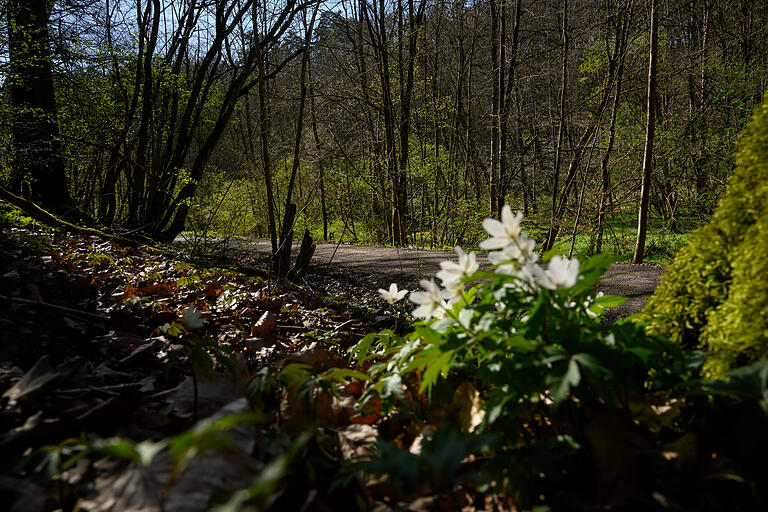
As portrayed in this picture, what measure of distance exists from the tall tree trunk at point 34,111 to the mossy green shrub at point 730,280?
7.98 meters

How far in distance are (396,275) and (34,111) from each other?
6205 mm

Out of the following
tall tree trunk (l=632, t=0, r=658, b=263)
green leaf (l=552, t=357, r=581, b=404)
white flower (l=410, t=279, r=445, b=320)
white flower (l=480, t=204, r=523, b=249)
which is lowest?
green leaf (l=552, t=357, r=581, b=404)

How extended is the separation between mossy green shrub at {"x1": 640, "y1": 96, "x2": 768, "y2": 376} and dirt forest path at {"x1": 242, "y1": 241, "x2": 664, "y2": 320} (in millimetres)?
2727

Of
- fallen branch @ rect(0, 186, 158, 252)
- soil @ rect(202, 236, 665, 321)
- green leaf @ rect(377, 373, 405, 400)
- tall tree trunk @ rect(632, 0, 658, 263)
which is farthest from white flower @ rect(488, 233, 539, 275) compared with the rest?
tall tree trunk @ rect(632, 0, 658, 263)

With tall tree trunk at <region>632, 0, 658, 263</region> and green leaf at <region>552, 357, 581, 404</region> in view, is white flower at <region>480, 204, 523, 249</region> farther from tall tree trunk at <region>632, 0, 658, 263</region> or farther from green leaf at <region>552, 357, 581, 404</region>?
tall tree trunk at <region>632, 0, 658, 263</region>

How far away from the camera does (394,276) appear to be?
640 cm

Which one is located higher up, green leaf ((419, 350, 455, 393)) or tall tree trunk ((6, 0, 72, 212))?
tall tree trunk ((6, 0, 72, 212))

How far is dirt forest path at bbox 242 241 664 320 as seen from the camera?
4719 mm

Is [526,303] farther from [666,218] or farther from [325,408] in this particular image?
[666,218]

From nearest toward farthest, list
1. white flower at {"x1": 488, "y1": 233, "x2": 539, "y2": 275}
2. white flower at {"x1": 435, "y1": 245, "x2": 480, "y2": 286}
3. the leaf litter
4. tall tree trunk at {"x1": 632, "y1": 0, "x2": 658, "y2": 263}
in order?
the leaf litter, white flower at {"x1": 488, "y1": 233, "x2": 539, "y2": 275}, white flower at {"x1": 435, "y1": 245, "x2": 480, "y2": 286}, tall tree trunk at {"x1": 632, "y1": 0, "x2": 658, "y2": 263}

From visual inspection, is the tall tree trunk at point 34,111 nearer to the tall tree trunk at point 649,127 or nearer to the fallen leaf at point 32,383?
the fallen leaf at point 32,383

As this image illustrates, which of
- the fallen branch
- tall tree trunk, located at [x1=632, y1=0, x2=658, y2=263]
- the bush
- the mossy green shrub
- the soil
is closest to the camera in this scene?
the bush

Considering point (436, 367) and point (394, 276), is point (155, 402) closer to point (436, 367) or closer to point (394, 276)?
point (436, 367)

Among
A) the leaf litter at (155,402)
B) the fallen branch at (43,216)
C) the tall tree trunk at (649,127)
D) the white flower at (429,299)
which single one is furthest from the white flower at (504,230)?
the tall tree trunk at (649,127)
